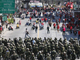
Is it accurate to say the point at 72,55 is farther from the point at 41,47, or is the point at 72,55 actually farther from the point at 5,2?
the point at 5,2

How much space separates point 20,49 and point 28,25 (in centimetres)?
3264

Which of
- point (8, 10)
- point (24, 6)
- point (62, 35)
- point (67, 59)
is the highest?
point (8, 10)

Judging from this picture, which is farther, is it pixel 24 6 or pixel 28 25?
pixel 24 6

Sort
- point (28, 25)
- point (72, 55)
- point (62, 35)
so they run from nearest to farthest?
1. point (72, 55)
2. point (62, 35)
3. point (28, 25)

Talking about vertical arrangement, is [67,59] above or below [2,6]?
below

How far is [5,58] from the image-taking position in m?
26.9

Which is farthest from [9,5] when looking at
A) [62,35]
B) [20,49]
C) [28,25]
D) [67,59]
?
[28,25]

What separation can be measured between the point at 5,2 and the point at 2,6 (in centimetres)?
62

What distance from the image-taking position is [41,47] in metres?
28.5

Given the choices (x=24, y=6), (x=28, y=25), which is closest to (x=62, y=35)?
(x=28, y=25)

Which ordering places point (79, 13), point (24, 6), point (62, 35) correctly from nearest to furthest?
point (62, 35) → point (79, 13) → point (24, 6)

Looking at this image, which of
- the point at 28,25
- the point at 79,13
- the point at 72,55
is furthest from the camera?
the point at 79,13

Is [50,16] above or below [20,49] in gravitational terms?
below

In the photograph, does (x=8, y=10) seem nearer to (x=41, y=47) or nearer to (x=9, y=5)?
(x=9, y=5)
